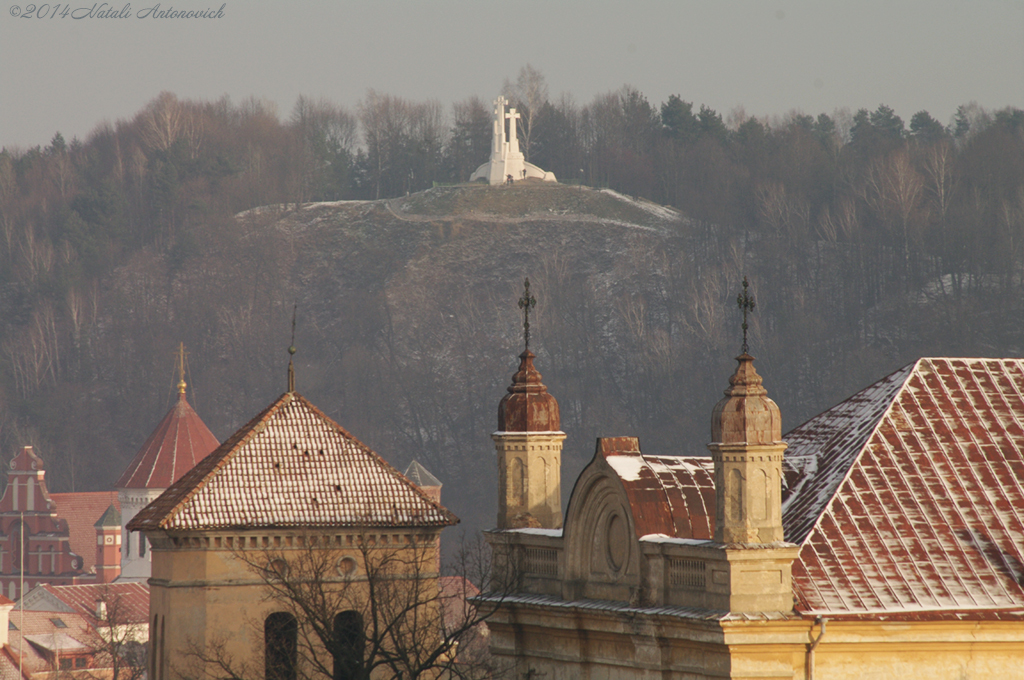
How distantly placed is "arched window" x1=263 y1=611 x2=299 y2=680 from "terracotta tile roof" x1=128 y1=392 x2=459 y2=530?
226cm

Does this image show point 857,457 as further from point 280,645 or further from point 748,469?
point 280,645

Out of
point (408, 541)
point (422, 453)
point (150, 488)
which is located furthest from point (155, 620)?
point (422, 453)

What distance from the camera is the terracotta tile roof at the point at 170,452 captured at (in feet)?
460

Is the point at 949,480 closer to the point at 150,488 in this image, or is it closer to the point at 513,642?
the point at 513,642

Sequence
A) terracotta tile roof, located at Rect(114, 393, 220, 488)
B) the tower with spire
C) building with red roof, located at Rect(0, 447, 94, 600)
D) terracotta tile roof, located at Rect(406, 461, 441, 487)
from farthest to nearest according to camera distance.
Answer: building with red roof, located at Rect(0, 447, 94, 600), terracotta tile roof, located at Rect(406, 461, 441, 487), terracotta tile roof, located at Rect(114, 393, 220, 488), the tower with spire

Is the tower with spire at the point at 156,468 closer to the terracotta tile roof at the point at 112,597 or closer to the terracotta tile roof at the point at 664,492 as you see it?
the terracotta tile roof at the point at 112,597

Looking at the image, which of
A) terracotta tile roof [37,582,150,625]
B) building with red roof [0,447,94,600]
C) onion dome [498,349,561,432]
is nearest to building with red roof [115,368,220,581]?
terracotta tile roof [37,582,150,625]

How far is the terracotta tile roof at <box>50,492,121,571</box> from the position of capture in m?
164

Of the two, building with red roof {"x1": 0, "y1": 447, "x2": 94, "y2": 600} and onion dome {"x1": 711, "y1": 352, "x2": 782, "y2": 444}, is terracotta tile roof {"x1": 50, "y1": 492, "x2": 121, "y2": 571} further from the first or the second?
onion dome {"x1": 711, "y1": 352, "x2": 782, "y2": 444}

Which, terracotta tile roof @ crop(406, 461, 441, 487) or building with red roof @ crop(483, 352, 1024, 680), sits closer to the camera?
building with red roof @ crop(483, 352, 1024, 680)

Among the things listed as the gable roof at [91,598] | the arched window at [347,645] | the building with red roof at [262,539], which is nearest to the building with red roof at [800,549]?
the arched window at [347,645]

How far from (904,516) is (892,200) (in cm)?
17070

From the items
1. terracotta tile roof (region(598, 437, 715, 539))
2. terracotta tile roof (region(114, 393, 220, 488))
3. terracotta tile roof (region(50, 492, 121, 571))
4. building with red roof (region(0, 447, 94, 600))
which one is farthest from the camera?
terracotta tile roof (region(50, 492, 121, 571))

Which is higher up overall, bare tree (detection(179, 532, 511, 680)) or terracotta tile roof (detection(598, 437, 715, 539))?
terracotta tile roof (detection(598, 437, 715, 539))
